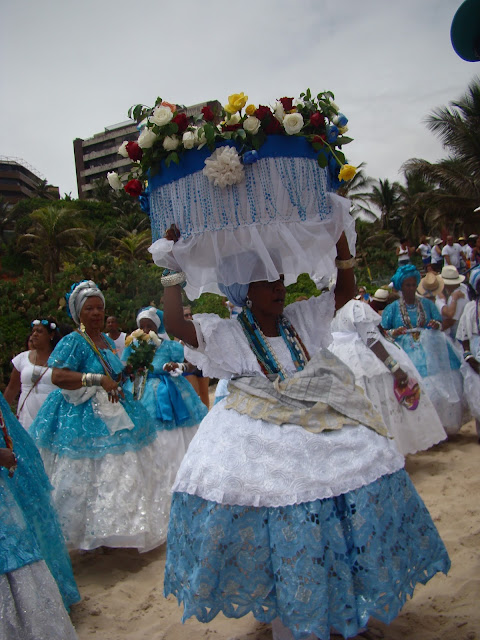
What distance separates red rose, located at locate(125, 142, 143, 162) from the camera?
2840mm

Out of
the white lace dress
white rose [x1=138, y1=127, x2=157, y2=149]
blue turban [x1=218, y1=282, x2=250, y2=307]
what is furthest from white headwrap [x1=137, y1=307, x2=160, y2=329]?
white rose [x1=138, y1=127, x2=157, y2=149]

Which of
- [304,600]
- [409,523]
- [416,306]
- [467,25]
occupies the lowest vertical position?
[304,600]

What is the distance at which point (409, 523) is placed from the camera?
8.71ft

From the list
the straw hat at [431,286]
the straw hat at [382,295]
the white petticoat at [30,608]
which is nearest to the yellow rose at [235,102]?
the white petticoat at [30,608]

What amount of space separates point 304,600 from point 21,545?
1.38m

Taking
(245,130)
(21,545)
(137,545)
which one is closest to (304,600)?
(21,545)

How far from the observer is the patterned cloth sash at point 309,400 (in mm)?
2730

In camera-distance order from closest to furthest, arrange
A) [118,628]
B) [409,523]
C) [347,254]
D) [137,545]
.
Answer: [409,523], [347,254], [118,628], [137,545]

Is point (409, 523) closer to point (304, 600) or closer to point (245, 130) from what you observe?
point (304, 600)

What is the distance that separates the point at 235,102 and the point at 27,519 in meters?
2.53

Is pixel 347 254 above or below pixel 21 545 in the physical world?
above

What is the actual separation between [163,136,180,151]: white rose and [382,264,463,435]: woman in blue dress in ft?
16.9

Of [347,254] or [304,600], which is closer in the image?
[304,600]

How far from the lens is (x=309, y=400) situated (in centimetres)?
279
